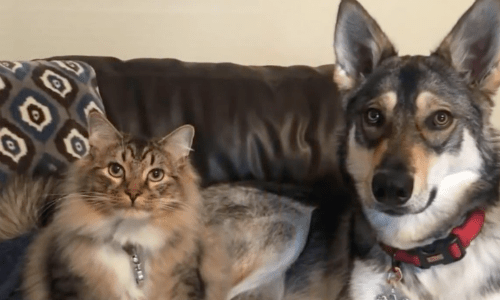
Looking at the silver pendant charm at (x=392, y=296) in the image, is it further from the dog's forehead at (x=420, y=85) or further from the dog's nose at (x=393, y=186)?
the dog's forehead at (x=420, y=85)

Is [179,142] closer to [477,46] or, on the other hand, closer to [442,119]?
[442,119]

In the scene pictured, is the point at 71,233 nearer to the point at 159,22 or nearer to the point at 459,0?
the point at 159,22

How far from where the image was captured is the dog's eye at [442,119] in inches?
56.9

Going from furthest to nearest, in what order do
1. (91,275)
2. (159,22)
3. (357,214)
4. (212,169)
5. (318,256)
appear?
(159,22), (212,169), (318,256), (357,214), (91,275)

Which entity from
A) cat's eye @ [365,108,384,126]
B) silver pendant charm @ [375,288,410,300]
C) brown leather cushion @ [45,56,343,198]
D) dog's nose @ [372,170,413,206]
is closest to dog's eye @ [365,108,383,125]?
→ cat's eye @ [365,108,384,126]

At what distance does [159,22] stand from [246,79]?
0.61 meters

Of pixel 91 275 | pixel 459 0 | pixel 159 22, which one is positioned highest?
pixel 459 0

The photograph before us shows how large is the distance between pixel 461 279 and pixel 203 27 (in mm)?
1657

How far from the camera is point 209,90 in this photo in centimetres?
217

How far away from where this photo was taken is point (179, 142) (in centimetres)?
152

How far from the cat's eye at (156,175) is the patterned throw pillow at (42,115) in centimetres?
57

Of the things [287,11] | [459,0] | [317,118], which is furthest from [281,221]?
[459,0]

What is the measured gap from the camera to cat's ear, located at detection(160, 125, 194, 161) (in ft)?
4.92

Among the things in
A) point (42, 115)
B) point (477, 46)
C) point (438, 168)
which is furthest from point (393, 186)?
point (42, 115)
